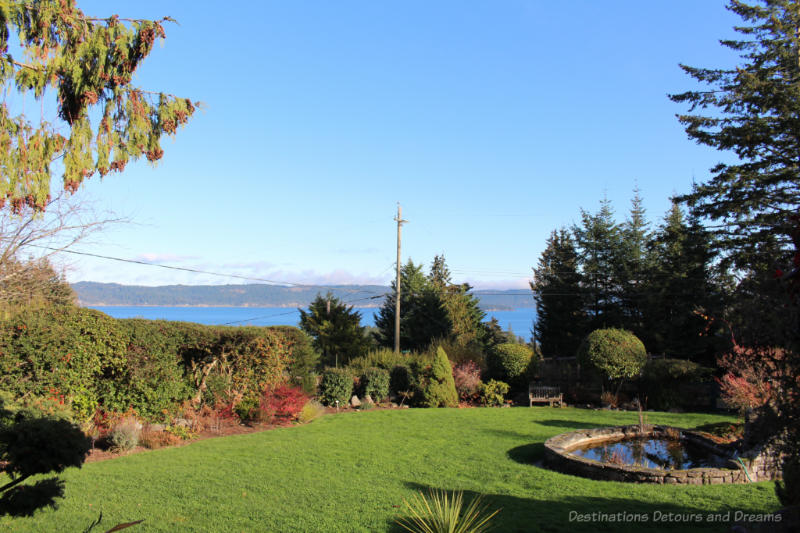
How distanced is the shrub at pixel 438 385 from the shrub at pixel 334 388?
2.70 metres

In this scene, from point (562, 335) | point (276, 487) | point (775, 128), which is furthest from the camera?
point (562, 335)

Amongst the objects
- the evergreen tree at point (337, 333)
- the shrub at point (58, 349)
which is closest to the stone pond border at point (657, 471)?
the shrub at point (58, 349)

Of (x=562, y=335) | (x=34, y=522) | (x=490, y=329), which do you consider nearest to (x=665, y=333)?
(x=562, y=335)

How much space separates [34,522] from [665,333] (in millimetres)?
24829

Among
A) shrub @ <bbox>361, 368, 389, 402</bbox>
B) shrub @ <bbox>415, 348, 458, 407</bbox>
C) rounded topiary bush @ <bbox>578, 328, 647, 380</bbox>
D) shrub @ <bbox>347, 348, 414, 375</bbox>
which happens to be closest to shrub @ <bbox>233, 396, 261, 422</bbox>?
shrub @ <bbox>361, 368, 389, 402</bbox>

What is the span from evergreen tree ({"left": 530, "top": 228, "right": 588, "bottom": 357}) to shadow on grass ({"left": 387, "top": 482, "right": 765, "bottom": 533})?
22839 millimetres

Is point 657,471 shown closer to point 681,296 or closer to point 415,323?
point 681,296

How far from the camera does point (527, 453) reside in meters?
10.5

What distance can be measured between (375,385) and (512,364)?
543 centimetres

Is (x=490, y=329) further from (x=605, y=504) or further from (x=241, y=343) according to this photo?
(x=605, y=504)

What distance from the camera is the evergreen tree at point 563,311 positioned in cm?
2927

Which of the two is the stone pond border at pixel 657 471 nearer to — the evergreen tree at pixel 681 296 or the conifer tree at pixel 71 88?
the conifer tree at pixel 71 88

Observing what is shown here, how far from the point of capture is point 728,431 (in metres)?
10.9

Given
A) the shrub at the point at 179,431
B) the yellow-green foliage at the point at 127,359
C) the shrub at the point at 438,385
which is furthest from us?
the shrub at the point at 438,385
